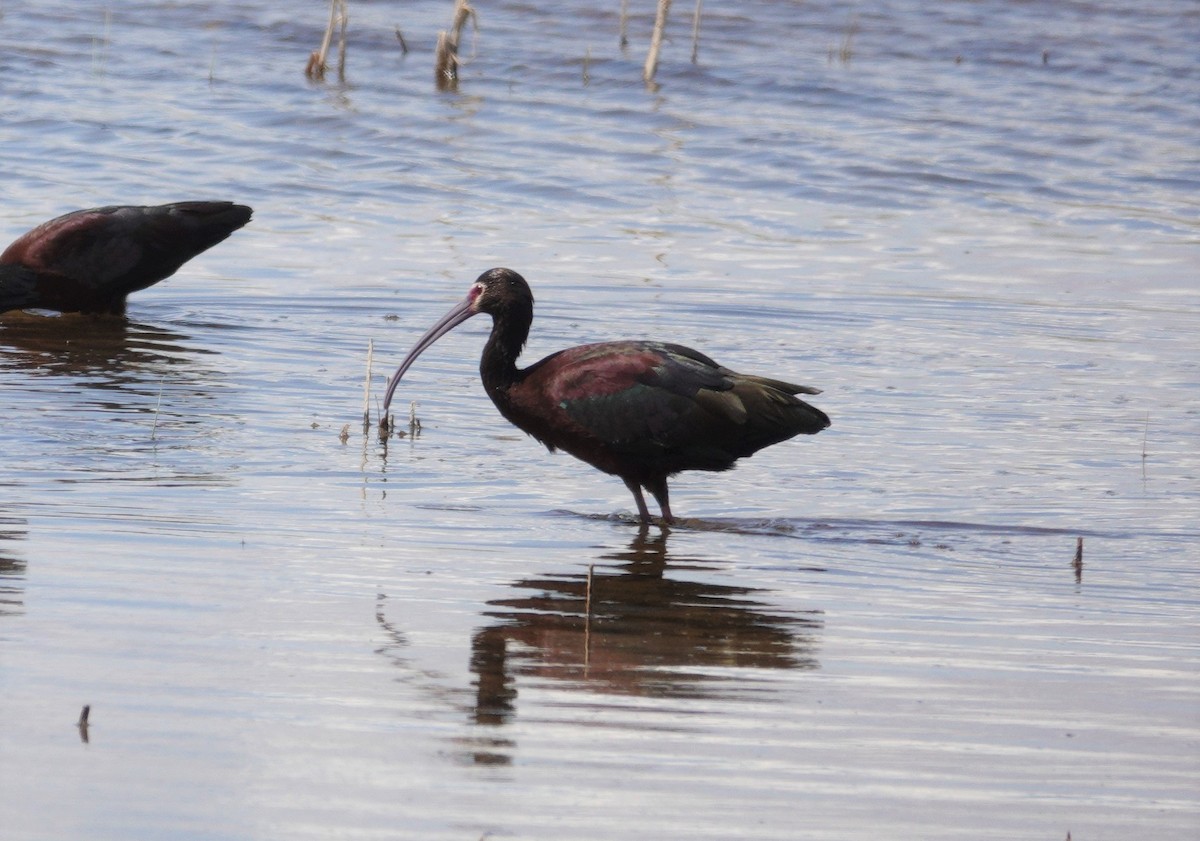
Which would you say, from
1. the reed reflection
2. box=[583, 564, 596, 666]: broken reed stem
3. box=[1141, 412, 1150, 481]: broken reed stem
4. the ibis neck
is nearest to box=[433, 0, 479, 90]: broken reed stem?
box=[1141, 412, 1150, 481]: broken reed stem

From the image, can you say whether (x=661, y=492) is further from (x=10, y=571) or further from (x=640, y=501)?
(x=10, y=571)

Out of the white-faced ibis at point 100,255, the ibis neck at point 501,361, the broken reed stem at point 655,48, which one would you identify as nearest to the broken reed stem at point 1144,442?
the ibis neck at point 501,361

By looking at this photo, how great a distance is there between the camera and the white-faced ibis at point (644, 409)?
7.48m

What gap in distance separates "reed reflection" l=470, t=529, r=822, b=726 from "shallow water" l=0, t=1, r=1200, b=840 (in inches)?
0.9

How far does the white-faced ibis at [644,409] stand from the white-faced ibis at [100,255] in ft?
16.5

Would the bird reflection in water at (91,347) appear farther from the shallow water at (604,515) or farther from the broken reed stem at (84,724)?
the broken reed stem at (84,724)

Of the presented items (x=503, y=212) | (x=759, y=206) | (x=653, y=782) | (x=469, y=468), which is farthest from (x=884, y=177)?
(x=653, y=782)

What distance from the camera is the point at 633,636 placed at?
5777mm

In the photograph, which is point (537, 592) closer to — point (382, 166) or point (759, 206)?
point (759, 206)

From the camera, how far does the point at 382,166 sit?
59.3 feet

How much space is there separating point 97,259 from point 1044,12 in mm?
21551

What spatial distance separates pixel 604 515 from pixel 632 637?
194cm

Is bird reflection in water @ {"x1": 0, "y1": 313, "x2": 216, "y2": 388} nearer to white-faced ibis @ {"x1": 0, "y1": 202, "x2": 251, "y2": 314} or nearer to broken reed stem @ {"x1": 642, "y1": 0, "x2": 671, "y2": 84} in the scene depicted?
white-faced ibis @ {"x1": 0, "y1": 202, "x2": 251, "y2": 314}

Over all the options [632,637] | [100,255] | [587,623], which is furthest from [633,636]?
[100,255]
